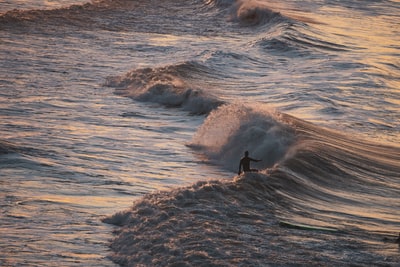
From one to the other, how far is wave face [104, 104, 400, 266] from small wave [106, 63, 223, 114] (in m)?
3.17

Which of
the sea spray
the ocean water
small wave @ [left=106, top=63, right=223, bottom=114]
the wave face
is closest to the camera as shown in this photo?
the wave face

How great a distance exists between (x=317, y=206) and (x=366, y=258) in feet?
7.90

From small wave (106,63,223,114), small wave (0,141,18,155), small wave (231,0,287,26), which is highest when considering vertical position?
small wave (231,0,287,26)

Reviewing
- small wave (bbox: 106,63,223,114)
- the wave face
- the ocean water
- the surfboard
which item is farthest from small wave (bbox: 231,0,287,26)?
the surfboard

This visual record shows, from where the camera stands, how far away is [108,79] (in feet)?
75.7

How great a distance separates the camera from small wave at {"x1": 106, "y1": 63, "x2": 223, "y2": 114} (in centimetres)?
2056

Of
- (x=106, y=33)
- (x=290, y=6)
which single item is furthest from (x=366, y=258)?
(x=290, y=6)

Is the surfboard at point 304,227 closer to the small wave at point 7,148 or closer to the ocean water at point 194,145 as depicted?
the ocean water at point 194,145

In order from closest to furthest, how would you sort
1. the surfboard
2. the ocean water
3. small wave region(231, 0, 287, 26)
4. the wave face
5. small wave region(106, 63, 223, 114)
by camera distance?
the wave face → the ocean water → the surfboard → small wave region(106, 63, 223, 114) → small wave region(231, 0, 287, 26)

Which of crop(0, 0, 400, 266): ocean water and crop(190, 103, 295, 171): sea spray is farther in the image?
crop(190, 103, 295, 171): sea spray

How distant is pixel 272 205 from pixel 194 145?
4.60 meters

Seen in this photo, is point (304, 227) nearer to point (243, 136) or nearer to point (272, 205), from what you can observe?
point (272, 205)

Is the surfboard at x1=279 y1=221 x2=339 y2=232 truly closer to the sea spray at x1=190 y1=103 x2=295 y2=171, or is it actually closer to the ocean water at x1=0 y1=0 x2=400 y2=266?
the ocean water at x1=0 y1=0 x2=400 y2=266

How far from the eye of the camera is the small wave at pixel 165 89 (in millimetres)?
20562
